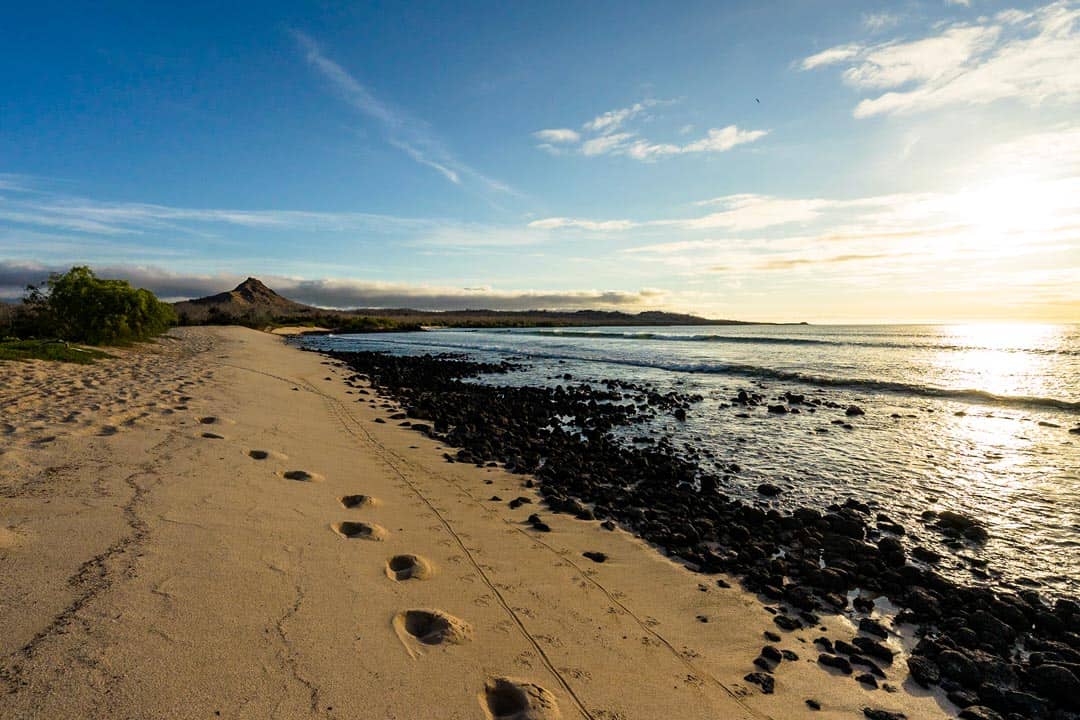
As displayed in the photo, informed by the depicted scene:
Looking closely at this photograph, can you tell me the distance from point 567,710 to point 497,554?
2.82m

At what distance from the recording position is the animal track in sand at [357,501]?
7352 millimetres

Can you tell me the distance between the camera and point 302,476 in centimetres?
822

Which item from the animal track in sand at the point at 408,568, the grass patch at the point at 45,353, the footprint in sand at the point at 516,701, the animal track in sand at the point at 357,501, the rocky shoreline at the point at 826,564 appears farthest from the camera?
the grass patch at the point at 45,353

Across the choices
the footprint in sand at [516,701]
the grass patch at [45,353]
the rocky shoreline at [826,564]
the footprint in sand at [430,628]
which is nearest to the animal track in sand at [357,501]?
the rocky shoreline at [826,564]

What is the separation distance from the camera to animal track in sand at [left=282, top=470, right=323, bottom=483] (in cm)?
807

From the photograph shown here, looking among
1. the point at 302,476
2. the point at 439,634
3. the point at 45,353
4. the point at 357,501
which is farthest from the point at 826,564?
the point at 45,353

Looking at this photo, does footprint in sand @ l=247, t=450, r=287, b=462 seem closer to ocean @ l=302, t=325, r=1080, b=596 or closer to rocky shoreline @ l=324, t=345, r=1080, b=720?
rocky shoreline @ l=324, t=345, r=1080, b=720

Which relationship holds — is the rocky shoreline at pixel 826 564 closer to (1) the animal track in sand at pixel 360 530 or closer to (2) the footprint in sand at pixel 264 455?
(1) the animal track in sand at pixel 360 530

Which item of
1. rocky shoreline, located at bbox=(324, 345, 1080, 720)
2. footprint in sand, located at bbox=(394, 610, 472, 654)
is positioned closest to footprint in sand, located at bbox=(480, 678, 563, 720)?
footprint in sand, located at bbox=(394, 610, 472, 654)

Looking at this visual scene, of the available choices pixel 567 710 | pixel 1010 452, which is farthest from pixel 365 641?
pixel 1010 452

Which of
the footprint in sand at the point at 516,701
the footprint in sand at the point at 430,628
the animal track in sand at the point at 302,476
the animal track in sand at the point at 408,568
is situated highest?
the animal track in sand at the point at 302,476

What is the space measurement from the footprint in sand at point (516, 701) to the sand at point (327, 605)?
17 millimetres

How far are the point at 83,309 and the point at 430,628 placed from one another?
31.0 metres

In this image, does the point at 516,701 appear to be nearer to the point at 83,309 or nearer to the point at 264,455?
the point at 264,455
